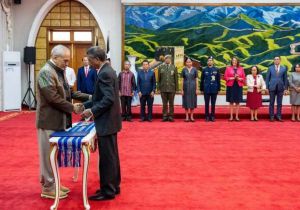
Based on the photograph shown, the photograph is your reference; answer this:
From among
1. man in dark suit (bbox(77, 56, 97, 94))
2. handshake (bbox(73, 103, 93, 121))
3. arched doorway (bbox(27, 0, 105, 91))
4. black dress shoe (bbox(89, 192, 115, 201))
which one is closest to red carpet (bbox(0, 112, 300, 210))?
black dress shoe (bbox(89, 192, 115, 201))

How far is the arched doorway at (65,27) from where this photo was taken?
561 inches

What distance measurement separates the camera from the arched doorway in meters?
14.2

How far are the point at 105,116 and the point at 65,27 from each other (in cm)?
1017

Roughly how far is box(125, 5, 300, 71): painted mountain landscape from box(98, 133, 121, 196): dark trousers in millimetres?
9685

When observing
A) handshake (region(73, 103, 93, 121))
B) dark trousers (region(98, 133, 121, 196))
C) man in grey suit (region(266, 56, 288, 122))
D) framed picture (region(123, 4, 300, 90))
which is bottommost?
dark trousers (region(98, 133, 121, 196))

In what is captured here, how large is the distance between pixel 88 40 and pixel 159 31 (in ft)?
7.18

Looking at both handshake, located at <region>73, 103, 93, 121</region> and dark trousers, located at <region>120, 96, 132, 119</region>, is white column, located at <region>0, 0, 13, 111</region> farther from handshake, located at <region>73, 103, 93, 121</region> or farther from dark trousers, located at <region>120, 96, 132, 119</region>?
handshake, located at <region>73, 103, 93, 121</region>

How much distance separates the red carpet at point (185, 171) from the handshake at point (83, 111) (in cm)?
88

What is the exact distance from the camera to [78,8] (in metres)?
14.3

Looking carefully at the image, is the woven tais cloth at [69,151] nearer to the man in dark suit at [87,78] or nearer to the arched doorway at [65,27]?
the man in dark suit at [87,78]

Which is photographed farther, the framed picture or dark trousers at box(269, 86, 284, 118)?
the framed picture

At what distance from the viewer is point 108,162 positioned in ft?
15.7

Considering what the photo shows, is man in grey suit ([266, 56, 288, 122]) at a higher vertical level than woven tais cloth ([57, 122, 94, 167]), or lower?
higher

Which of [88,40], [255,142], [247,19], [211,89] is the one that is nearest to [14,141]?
[255,142]
